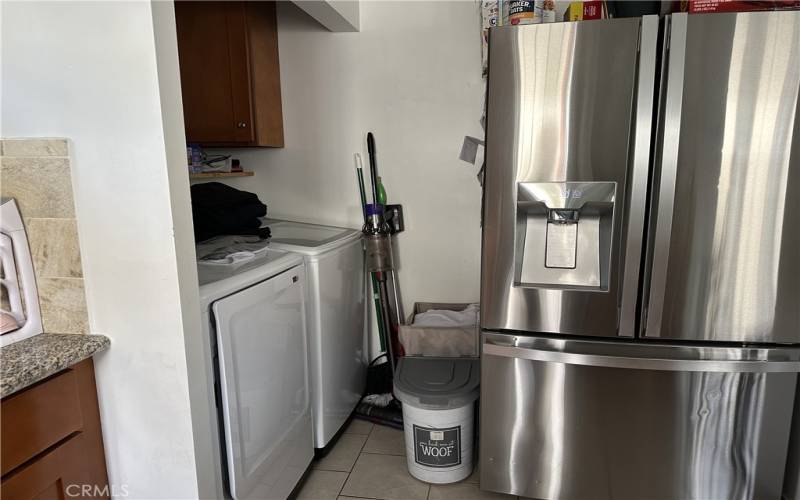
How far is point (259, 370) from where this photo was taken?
5.21 ft

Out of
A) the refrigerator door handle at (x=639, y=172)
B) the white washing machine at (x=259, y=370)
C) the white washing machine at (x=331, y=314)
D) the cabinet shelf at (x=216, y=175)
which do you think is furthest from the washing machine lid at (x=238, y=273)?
the refrigerator door handle at (x=639, y=172)

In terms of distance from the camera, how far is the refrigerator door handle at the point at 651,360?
1.49m

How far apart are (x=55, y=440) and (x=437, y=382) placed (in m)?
1.24

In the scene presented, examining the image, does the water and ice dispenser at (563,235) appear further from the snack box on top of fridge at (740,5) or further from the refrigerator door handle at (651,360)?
the snack box on top of fridge at (740,5)

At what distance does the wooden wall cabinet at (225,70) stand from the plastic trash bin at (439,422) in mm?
1347

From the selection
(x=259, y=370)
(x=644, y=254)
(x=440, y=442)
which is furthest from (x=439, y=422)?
(x=644, y=254)

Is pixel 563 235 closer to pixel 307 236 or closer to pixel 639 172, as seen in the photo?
pixel 639 172

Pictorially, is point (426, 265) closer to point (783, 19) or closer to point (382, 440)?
Result: point (382, 440)

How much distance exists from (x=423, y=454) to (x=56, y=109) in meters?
1.62

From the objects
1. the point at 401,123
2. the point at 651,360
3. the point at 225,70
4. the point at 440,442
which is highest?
the point at 225,70

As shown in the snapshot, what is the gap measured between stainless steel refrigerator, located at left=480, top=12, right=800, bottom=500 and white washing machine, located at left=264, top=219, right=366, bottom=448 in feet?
2.26

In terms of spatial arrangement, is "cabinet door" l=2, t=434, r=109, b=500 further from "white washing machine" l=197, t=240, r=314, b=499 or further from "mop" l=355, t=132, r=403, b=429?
"mop" l=355, t=132, r=403, b=429

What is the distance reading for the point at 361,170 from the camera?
2432 mm

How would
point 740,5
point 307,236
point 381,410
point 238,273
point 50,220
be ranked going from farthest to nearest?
point 381,410 → point 307,236 → point 238,273 → point 740,5 → point 50,220
